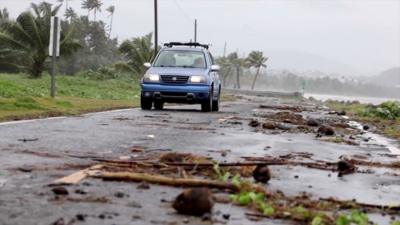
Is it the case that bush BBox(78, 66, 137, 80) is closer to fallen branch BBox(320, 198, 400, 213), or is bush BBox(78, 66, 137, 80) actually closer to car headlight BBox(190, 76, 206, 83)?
car headlight BBox(190, 76, 206, 83)

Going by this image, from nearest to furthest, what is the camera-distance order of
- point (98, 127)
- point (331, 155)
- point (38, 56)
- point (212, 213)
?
1. point (212, 213)
2. point (331, 155)
3. point (98, 127)
4. point (38, 56)

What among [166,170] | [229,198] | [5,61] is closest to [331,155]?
[166,170]

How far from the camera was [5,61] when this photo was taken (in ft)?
164

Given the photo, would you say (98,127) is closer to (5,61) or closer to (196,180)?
(196,180)

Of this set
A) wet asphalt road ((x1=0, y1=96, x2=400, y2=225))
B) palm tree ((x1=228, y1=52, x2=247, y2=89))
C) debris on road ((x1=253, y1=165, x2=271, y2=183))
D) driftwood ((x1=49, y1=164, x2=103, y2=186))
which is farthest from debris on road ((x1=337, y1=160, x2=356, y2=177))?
palm tree ((x1=228, y1=52, x2=247, y2=89))

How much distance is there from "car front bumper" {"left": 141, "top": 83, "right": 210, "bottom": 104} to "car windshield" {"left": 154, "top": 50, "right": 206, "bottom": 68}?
886 mm

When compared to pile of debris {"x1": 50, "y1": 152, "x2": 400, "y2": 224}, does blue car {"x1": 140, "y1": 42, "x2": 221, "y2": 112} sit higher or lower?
higher

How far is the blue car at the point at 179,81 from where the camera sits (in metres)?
18.2

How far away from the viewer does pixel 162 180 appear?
5301 mm

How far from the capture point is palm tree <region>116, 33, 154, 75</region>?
158 feet

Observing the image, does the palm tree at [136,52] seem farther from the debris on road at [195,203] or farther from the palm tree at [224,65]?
the palm tree at [224,65]

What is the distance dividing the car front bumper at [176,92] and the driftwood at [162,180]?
12670 mm

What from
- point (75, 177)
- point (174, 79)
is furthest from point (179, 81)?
point (75, 177)

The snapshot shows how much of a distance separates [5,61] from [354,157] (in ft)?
147
